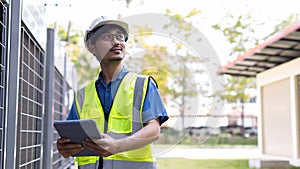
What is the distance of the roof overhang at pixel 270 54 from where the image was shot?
9.97m

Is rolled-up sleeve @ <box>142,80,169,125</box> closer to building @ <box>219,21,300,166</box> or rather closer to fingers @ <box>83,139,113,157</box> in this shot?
fingers @ <box>83,139,113,157</box>

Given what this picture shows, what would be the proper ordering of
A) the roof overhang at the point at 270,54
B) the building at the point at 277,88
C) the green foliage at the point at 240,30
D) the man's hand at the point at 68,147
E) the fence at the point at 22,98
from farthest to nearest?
the green foliage at the point at 240,30
the building at the point at 277,88
the roof overhang at the point at 270,54
the fence at the point at 22,98
the man's hand at the point at 68,147

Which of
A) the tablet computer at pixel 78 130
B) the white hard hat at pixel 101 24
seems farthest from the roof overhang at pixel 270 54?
the tablet computer at pixel 78 130

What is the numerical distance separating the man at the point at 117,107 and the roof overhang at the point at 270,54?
7.48 metres

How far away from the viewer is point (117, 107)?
1.93m

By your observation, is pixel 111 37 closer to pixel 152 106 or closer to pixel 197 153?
pixel 152 106

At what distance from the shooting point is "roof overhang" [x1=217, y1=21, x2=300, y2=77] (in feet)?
32.7

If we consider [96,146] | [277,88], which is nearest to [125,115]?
[96,146]

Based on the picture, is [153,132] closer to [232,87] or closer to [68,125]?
[68,125]

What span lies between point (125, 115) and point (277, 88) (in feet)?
→ 40.1

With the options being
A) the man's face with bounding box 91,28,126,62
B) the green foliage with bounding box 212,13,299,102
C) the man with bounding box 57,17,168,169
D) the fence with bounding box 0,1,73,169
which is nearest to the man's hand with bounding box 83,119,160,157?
the man with bounding box 57,17,168,169

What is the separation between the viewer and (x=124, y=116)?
1.92 metres

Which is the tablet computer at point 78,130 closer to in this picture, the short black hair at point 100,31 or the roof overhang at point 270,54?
the short black hair at point 100,31

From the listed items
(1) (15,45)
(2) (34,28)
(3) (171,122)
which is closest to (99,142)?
(3) (171,122)
